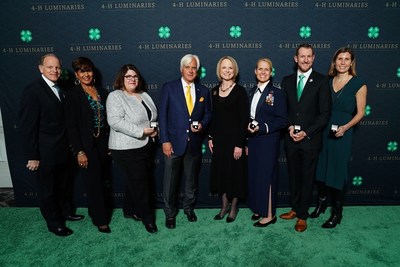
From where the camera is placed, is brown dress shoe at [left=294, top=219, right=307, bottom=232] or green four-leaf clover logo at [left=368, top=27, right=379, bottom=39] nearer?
brown dress shoe at [left=294, top=219, right=307, bottom=232]

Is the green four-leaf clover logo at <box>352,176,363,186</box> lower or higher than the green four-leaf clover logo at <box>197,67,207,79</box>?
lower

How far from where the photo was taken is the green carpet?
7.99ft

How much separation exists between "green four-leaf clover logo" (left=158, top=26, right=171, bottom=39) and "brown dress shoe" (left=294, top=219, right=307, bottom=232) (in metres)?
2.48

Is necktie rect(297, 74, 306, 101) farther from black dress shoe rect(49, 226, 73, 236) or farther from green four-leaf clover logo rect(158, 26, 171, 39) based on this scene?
black dress shoe rect(49, 226, 73, 236)

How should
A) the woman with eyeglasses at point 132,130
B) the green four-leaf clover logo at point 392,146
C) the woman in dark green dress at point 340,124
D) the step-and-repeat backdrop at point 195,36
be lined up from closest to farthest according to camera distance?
the woman with eyeglasses at point 132,130 < the woman in dark green dress at point 340,124 < the step-and-repeat backdrop at point 195,36 < the green four-leaf clover logo at point 392,146

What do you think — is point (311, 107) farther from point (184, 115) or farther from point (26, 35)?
point (26, 35)

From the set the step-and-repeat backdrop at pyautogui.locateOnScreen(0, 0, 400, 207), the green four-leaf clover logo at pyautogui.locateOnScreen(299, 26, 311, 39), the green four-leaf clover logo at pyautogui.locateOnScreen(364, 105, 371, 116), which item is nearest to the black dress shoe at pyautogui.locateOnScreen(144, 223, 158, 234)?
the step-and-repeat backdrop at pyautogui.locateOnScreen(0, 0, 400, 207)

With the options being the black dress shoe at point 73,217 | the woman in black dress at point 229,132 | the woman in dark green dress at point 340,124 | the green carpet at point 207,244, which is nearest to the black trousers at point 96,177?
the green carpet at point 207,244

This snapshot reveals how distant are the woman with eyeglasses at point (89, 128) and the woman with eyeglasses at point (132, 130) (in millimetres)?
130

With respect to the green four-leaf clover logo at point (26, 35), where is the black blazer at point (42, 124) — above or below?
below

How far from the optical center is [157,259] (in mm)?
2457

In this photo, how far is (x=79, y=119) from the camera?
2.56 meters

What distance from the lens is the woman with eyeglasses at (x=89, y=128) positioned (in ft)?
8.31

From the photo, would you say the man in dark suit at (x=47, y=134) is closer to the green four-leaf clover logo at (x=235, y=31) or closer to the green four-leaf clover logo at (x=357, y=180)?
the green four-leaf clover logo at (x=235, y=31)
